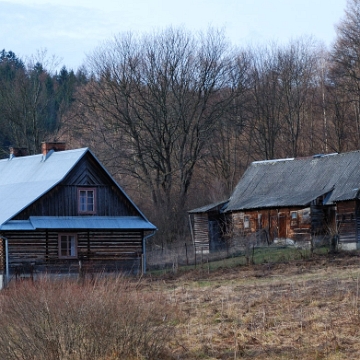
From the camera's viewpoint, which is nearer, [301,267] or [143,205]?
[301,267]

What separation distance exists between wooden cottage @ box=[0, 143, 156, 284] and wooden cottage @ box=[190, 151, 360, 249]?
31.5 feet

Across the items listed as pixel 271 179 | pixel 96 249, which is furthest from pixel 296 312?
pixel 271 179

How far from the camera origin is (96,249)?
1359 inches

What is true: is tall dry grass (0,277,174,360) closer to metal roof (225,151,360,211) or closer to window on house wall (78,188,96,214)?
window on house wall (78,188,96,214)

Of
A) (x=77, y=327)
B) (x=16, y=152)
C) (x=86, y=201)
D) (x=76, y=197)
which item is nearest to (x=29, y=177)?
(x=76, y=197)

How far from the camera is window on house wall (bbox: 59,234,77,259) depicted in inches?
1332

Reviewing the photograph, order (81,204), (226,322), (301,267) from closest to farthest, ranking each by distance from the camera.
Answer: (226,322) < (301,267) < (81,204)

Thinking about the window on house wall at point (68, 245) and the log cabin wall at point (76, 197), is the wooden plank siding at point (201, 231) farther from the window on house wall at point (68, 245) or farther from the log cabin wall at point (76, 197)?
the window on house wall at point (68, 245)

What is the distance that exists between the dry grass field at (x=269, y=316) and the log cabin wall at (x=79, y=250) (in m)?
7.77

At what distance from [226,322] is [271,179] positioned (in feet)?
97.2

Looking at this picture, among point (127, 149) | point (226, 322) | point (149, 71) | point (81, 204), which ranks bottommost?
point (226, 322)

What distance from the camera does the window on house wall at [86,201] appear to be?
1356 inches

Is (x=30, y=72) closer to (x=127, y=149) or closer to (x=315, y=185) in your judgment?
(x=127, y=149)

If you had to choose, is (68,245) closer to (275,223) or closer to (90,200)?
(90,200)
